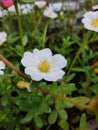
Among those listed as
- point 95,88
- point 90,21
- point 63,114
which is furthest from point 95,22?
point 63,114

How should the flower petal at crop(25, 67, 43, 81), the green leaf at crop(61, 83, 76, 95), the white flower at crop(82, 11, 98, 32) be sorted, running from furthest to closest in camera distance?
1. the white flower at crop(82, 11, 98, 32)
2. the green leaf at crop(61, 83, 76, 95)
3. the flower petal at crop(25, 67, 43, 81)

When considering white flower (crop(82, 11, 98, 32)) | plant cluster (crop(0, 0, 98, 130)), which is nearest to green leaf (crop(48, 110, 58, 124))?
plant cluster (crop(0, 0, 98, 130))

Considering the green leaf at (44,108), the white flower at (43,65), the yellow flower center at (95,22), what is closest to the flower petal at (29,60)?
the white flower at (43,65)

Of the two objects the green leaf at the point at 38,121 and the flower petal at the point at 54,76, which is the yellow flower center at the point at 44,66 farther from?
the green leaf at the point at 38,121

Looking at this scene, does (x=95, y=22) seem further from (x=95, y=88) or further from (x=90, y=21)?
(x=95, y=88)

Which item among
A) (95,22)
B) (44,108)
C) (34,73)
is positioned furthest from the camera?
(95,22)

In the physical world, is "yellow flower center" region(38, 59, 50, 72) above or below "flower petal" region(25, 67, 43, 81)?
below

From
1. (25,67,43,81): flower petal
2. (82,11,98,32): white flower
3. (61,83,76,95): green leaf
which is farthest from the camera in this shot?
(82,11,98,32): white flower

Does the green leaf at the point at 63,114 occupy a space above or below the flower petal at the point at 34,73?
below

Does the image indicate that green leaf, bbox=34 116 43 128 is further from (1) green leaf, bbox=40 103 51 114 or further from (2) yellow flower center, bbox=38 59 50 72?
(2) yellow flower center, bbox=38 59 50 72

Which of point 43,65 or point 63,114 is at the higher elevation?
point 43,65
